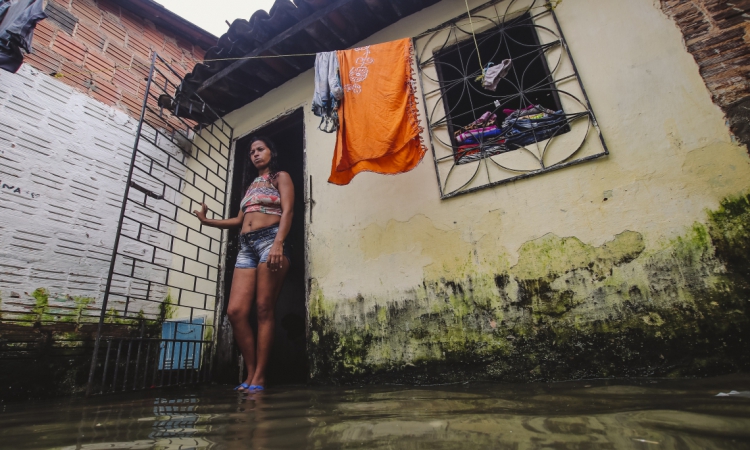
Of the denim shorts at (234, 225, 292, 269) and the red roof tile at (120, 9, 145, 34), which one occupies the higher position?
the red roof tile at (120, 9, 145, 34)

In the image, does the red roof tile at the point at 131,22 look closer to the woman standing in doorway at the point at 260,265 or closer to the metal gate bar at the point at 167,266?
the metal gate bar at the point at 167,266

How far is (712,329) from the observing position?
5.53ft

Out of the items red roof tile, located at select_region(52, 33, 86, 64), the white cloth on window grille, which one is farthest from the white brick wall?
the white cloth on window grille

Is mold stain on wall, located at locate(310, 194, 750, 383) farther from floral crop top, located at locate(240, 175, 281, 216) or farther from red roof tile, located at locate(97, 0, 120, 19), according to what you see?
red roof tile, located at locate(97, 0, 120, 19)

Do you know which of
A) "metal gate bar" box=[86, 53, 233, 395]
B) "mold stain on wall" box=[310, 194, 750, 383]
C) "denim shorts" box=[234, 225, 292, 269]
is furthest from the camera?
"metal gate bar" box=[86, 53, 233, 395]

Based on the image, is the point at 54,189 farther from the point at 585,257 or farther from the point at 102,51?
the point at 585,257

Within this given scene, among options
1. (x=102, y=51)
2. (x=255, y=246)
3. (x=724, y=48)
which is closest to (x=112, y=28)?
(x=102, y=51)

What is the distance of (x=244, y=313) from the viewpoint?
8.51 feet

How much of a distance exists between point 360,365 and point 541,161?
1930 millimetres

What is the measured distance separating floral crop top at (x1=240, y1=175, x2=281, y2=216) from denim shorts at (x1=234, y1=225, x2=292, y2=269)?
0.58ft

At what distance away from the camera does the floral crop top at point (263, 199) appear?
9.20 feet

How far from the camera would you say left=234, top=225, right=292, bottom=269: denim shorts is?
2.70 metres

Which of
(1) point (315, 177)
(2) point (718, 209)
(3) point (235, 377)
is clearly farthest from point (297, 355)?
(2) point (718, 209)

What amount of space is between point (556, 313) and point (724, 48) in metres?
1.92
